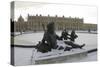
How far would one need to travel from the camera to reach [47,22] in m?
→ 3.43

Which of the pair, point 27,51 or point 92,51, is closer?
point 27,51

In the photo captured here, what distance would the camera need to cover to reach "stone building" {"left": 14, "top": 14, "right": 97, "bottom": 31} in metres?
3.27

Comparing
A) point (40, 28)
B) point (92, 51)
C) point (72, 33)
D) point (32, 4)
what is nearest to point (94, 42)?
point (92, 51)

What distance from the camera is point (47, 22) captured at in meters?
3.43

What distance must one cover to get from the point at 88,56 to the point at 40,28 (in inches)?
41.9

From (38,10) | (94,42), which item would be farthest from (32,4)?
(94,42)

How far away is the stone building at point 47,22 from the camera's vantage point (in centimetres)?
327

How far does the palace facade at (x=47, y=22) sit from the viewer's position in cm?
326

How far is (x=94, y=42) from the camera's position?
3.80 meters

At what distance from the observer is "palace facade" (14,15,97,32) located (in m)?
3.26
